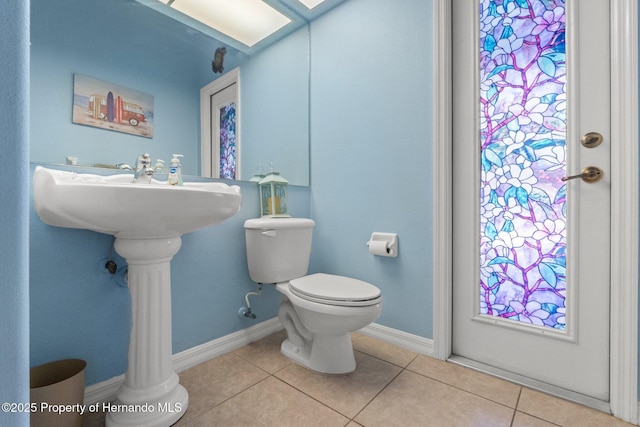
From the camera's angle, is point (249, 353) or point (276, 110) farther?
point (276, 110)

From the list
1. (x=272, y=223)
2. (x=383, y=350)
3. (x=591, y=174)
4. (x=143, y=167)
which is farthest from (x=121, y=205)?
(x=591, y=174)

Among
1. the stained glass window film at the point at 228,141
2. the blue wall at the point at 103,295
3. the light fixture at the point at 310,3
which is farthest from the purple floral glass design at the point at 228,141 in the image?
the light fixture at the point at 310,3

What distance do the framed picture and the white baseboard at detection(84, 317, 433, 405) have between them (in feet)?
3.36

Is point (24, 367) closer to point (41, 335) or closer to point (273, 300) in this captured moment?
point (41, 335)

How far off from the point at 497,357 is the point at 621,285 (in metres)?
0.57

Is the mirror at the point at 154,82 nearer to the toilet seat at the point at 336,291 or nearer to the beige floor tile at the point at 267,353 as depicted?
the toilet seat at the point at 336,291

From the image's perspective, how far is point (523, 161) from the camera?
124 centimetres

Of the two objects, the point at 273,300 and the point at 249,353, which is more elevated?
the point at 273,300

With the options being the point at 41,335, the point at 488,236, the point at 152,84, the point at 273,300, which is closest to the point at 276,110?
the point at 152,84

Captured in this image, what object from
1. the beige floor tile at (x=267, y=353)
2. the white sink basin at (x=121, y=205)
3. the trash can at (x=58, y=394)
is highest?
the white sink basin at (x=121, y=205)

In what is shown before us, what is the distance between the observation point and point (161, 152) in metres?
1.31

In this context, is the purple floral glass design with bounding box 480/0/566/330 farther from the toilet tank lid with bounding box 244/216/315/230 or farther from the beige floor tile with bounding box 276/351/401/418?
the toilet tank lid with bounding box 244/216/315/230

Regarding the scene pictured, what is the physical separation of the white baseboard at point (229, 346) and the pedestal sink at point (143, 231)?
19 cm

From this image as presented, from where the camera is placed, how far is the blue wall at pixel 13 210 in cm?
49
